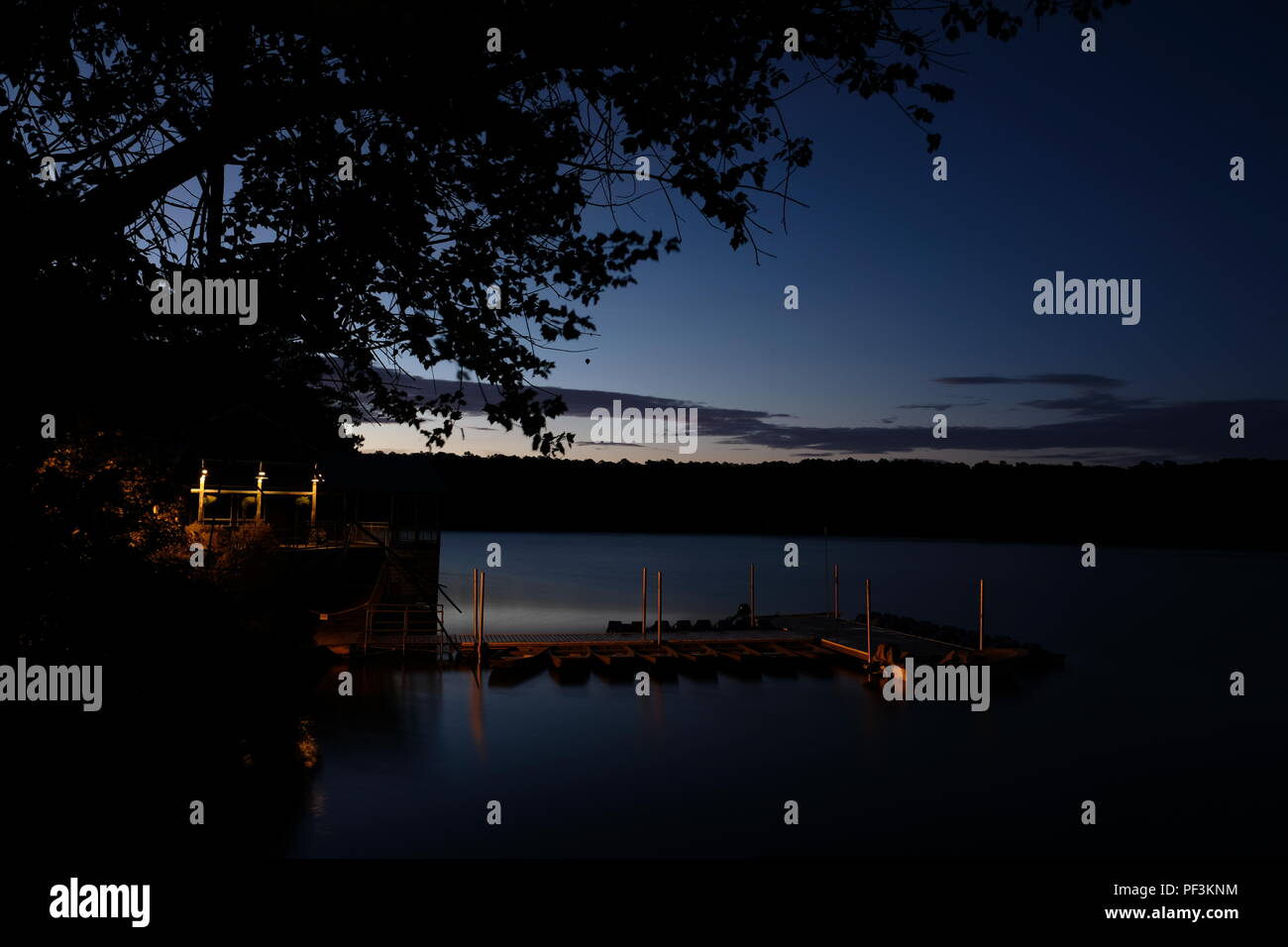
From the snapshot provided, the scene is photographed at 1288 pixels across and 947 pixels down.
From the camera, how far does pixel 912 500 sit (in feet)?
413

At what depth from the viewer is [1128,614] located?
55.3 metres

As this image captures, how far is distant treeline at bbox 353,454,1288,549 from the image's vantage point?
112562mm

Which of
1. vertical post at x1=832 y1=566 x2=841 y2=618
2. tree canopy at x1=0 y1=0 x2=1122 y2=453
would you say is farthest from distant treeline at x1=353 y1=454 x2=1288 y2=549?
tree canopy at x1=0 y1=0 x2=1122 y2=453

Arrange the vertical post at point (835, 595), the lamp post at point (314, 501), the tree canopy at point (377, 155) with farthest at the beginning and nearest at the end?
the vertical post at point (835, 595) → the lamp post at point (314, 501) → the tree canopy at point (377, 155)

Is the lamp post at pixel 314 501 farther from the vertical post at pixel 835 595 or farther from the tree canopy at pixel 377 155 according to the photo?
the tree canopy at pixel 377 155

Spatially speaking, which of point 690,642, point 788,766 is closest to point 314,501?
point 690,642

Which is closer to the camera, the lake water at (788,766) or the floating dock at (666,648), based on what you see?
the lake water at (788,766)

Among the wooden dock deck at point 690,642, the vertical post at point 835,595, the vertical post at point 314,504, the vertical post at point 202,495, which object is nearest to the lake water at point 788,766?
the wooden dock deck at point 690,642

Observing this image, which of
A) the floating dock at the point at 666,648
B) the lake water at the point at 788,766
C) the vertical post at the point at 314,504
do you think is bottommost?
the lake water at the point at 788,766

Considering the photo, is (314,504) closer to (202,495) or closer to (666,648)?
(202,495)

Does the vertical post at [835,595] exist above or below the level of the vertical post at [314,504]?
below

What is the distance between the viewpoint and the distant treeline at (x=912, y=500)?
112562mm

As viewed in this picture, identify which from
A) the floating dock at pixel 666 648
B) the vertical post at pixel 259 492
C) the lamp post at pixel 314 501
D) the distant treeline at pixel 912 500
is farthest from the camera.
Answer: the distant treeline at pixel 912 500
